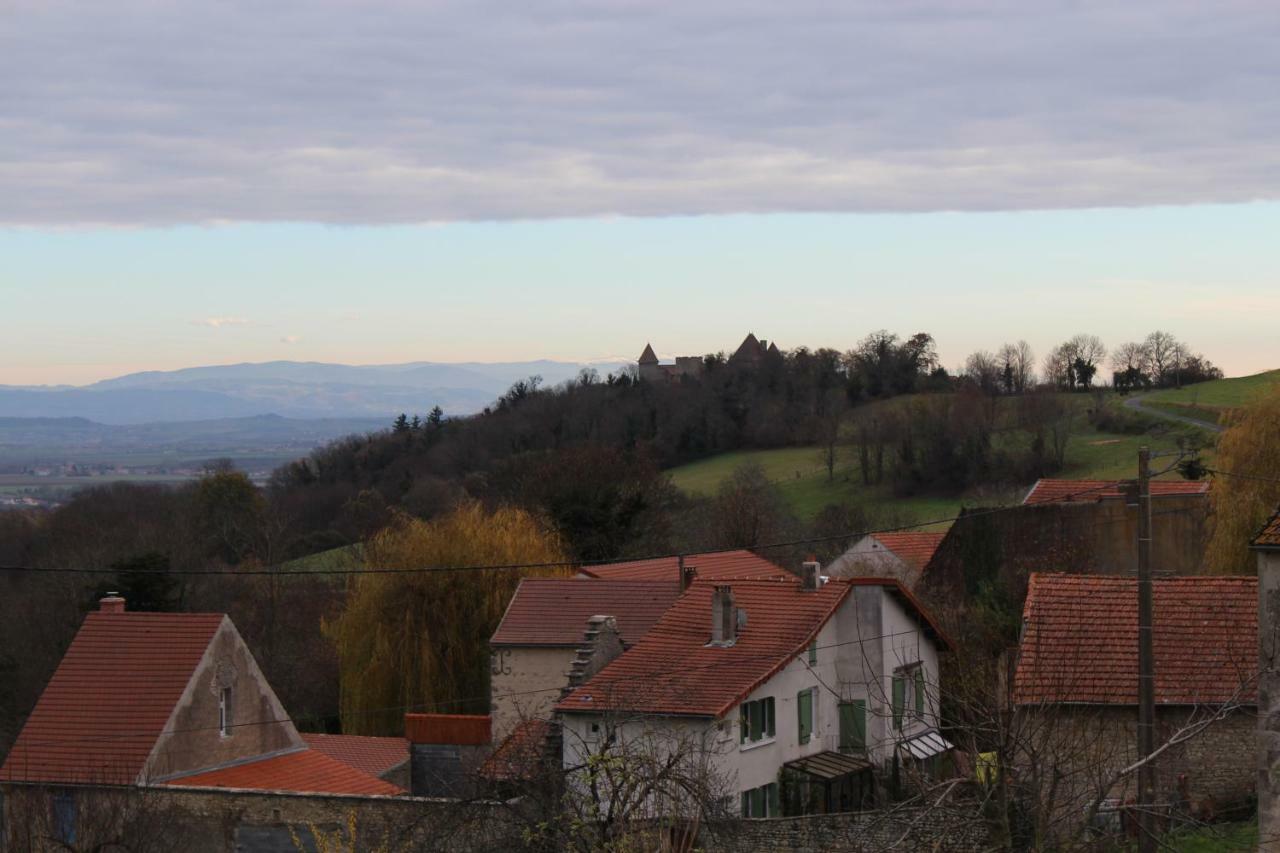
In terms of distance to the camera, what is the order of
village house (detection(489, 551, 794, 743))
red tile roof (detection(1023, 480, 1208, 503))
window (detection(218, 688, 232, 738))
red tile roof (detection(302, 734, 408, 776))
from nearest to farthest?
1. window (detection(218, 688, 232, 738))
2. red tile roof (detection(302, 734, 408, 776))
3. village house (detection(489, 551, 794, 743))
4. red tile roof (detection(1023, 480, 1208, 503))

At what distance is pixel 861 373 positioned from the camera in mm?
123125

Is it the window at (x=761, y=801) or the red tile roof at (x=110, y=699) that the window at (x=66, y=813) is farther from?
the window at (x=761, y=801)

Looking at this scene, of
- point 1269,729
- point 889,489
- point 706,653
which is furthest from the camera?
point 889,489

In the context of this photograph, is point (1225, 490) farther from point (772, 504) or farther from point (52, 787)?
point (772, 504)

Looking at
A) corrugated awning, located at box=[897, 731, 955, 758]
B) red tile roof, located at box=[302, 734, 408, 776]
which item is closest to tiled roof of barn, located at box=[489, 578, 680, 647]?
red tile roof, located at box=[302, 734, 408, 776]

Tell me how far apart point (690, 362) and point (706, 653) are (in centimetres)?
14928

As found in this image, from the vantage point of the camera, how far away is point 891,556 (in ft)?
162

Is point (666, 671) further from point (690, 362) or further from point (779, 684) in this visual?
point (690, 362)

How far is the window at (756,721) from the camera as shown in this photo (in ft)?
89.1

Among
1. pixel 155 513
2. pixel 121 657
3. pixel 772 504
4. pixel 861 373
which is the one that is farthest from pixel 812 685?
pixel 861 373

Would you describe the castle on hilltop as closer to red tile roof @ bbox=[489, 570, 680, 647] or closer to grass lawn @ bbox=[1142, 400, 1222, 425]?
grass lawn @ bbox=[1142, 400, 1222, 425]

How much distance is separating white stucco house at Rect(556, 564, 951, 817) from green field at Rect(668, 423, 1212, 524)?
45.0 meters

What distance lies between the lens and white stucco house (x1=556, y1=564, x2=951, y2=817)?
26578mm

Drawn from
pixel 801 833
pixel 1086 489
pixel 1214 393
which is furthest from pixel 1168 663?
pixel 1214 393
